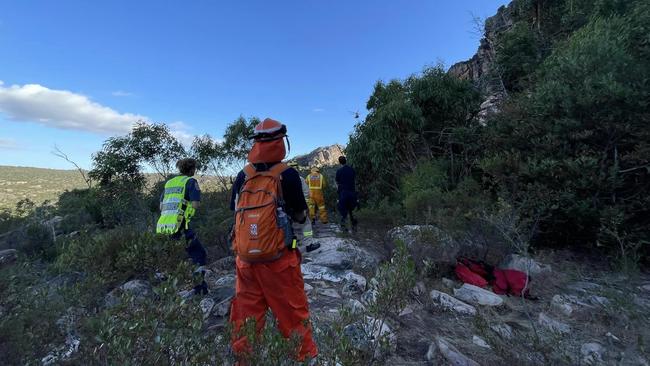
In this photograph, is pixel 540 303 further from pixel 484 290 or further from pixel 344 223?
pixel 344 223

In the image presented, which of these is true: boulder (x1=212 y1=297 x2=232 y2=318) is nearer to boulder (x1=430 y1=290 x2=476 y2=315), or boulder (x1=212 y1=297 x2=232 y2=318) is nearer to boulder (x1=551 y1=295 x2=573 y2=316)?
boulder (x1=430 y1=290 x2=476 y2=315)

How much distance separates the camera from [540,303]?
4758 millimetres

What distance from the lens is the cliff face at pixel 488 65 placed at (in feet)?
42.0

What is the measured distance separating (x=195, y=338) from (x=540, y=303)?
4624 mm

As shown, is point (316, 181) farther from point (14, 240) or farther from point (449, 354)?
point (14, 240)

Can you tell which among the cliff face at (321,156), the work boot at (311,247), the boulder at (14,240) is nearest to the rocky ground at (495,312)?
the work boot at (311,247)

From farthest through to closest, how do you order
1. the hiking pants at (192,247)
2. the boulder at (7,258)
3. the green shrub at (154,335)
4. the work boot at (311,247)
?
the work boot at (311,247), the boulder at (7,258), the hiking pants at (192,247), the green shrub at (154,335)

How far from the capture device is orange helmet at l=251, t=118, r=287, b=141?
106 inches

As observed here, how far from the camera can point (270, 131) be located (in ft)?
8.85

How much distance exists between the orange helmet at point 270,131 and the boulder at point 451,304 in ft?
9.72

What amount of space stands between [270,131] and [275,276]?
3.42 feet

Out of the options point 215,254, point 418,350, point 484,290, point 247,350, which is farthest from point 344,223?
point 247,350

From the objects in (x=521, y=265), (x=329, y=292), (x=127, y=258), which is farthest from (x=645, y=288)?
(x=127, y=258)

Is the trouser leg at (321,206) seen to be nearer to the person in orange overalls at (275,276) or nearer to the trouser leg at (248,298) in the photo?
the person in orange overalls at (275,276)
